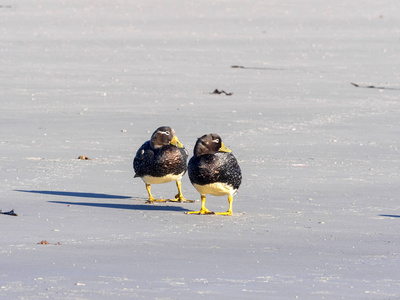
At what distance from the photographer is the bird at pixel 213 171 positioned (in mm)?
9312

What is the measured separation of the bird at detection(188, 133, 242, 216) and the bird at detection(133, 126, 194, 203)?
41cm

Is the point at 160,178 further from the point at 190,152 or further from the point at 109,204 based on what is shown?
the point at 190,152

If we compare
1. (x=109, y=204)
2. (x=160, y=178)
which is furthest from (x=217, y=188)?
(x=109, y=204)

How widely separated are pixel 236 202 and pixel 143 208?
94 cm

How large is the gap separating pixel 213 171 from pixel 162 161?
30.5 inches

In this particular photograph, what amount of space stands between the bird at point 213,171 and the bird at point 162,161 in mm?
415

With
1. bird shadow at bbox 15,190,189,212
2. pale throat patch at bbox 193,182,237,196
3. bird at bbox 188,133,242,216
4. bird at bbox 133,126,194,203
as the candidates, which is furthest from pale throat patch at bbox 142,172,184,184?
pale throat patch at bbox 193,182,237,196

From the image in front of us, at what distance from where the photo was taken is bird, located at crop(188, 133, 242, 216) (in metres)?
9.31

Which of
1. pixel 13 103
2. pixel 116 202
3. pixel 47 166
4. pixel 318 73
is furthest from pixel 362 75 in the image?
pixel 116 202

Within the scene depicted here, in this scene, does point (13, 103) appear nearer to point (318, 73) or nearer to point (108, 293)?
point (318, 73)

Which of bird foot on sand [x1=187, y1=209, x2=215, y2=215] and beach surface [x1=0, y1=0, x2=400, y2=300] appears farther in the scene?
bird foot on sand [x1=187, y1=209, x2=215, y2=215]

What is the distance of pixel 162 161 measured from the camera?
32.6 ft

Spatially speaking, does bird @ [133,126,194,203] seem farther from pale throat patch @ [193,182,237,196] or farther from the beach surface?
pale throat patch @ [193,182,237,196]

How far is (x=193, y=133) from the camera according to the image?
14383mm
